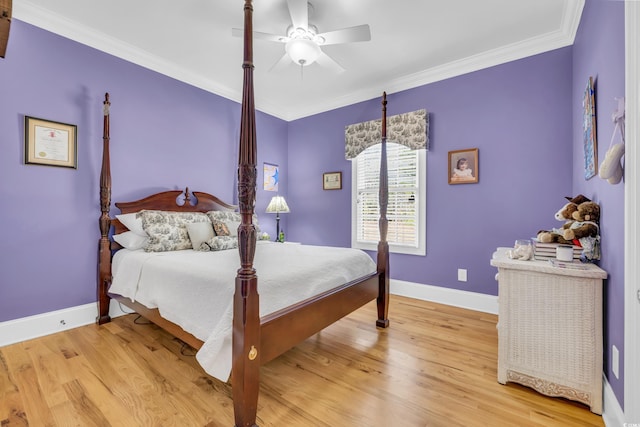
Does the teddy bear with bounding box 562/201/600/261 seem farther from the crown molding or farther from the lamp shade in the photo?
the lamp shade

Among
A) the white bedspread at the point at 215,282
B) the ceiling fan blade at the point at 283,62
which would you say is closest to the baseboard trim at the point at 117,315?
the white bedspread at the point at 215,282

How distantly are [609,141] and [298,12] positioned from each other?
6.99 ft

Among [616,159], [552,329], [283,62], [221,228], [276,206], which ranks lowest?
[552,329]

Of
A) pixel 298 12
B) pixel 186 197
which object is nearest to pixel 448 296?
pixel 298 12

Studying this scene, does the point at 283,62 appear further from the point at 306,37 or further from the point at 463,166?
the point at 463,166

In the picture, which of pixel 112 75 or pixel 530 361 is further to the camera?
pixel 112 75

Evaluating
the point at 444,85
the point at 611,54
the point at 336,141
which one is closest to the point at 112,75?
the point at 336,141

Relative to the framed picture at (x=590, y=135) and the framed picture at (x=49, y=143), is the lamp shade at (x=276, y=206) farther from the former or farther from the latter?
the framed picture at (x=590, y=135)

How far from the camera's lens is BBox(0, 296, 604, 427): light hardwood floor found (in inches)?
58.3

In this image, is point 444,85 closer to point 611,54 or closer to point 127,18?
point 611,54

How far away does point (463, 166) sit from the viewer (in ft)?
10.4

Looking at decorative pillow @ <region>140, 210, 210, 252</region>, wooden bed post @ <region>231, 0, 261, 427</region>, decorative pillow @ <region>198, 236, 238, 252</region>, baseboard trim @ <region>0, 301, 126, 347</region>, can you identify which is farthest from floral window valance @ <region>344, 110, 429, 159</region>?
baseboard trim @ <region>0, 301, 126, 347</region>

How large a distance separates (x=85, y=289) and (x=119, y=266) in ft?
1.58

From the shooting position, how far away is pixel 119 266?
2570mm
